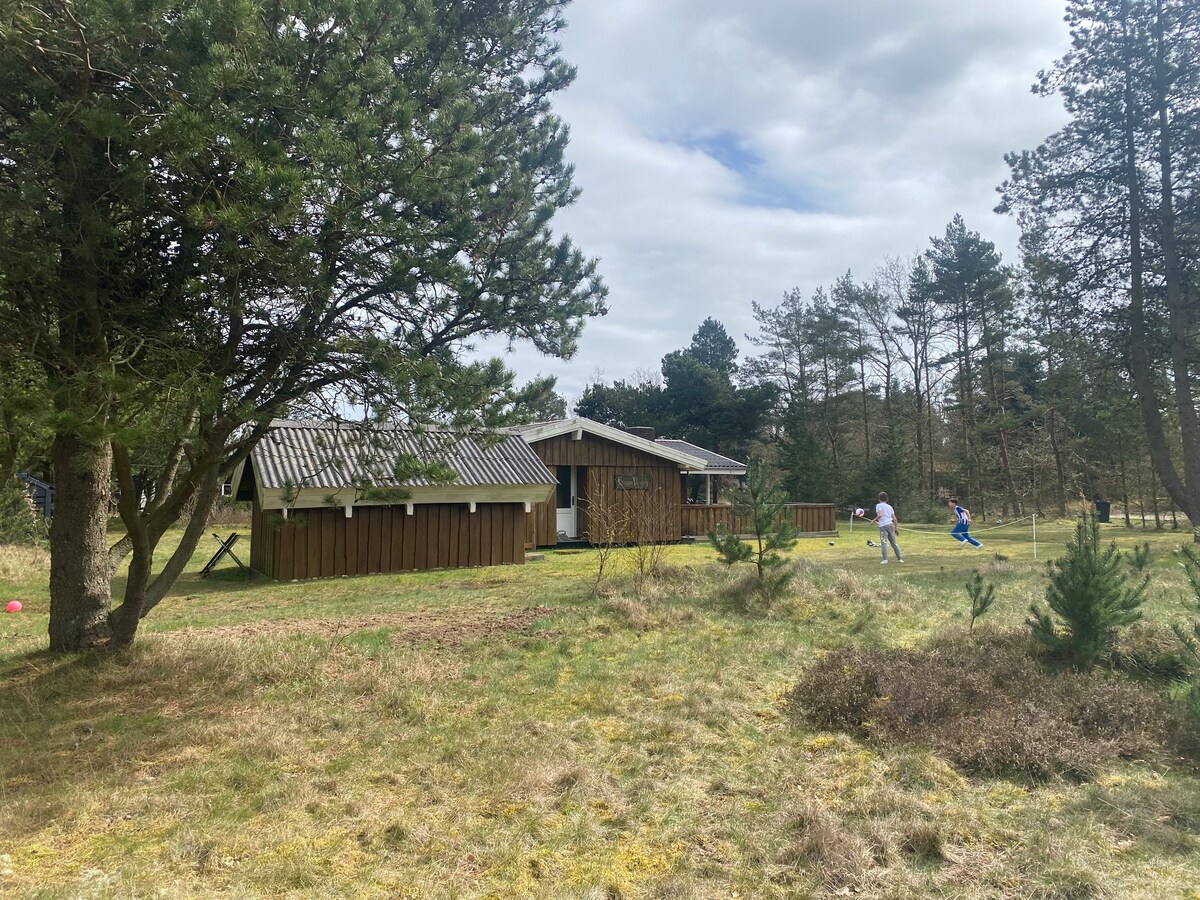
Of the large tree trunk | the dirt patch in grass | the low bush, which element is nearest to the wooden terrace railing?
the dirt patch in grass

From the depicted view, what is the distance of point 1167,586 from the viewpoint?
10508mm

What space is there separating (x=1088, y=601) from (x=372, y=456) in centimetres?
635

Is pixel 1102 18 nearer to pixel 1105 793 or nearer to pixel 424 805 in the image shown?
pixel 1105 793

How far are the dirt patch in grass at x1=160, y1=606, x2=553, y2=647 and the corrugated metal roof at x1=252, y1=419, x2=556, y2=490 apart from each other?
A: 1.75 metres

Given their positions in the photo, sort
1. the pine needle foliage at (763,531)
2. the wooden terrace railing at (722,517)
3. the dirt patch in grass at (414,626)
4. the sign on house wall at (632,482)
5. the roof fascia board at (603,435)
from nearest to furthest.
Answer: the dirt patch in grass at (414,626)
the pine needle foliage at (763,531)
the roof fascia board at (603,435)
the sign on house wall at (632,482)
the wooden terrace railing at (722,517)

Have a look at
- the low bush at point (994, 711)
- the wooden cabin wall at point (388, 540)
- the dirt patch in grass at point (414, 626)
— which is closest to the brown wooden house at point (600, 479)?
the wooden cabin wall at point (388, 540)

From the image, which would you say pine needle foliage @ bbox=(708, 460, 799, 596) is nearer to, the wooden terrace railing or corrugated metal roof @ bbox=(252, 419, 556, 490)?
corrugated metal roof @ bbox=(252, 419, 556, 490)

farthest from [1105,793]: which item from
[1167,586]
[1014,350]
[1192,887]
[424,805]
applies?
[1014,350]

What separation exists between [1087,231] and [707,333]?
145 feet

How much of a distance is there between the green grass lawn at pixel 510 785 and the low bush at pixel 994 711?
192 mm

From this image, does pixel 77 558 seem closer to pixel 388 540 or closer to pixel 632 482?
pixel 388 540

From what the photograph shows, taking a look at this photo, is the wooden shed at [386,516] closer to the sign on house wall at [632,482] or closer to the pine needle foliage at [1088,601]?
the sign on house wall at [632,482]

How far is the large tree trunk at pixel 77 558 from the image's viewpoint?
6238mm

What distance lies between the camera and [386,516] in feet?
47.5
